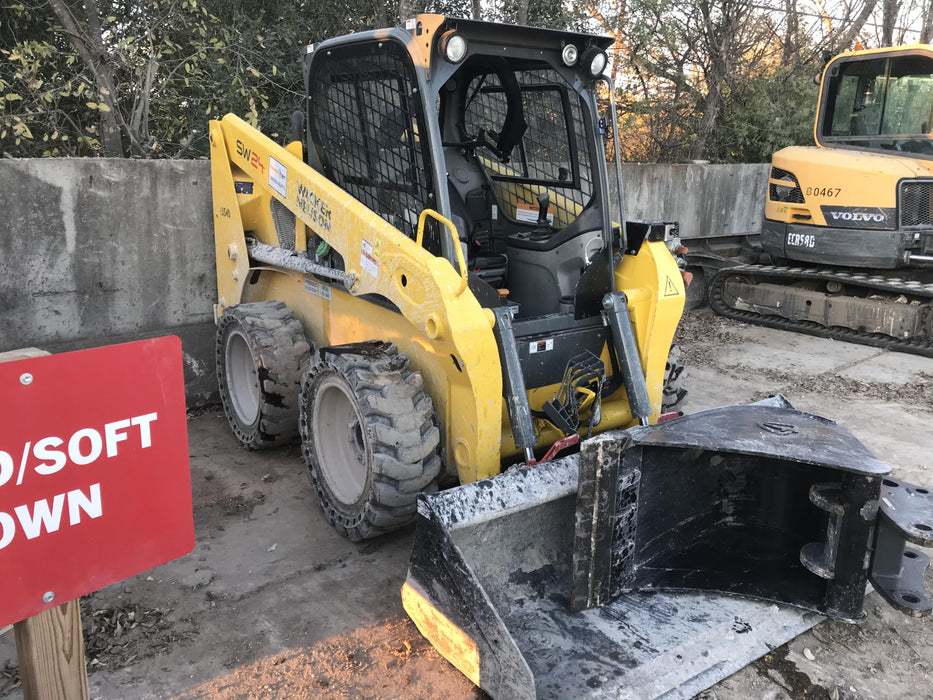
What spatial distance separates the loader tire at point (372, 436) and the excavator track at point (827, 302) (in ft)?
19.6

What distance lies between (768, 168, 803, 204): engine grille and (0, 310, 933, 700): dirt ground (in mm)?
4243

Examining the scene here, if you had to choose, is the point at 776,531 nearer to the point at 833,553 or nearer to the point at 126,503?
the point at 833,553

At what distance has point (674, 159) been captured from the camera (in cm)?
1239

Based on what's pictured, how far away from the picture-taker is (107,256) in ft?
15.5

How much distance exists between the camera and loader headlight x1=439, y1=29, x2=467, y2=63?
10.1 ft

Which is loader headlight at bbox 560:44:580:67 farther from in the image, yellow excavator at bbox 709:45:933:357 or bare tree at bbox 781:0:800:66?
bare tree at bbox 781:0:800:66

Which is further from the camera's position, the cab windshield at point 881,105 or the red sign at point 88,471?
the cab windshield at point 881,105

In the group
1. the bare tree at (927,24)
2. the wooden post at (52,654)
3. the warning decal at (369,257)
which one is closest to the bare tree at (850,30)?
the bare tree at (927,24)

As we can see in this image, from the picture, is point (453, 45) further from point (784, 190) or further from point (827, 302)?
point (827, 302)

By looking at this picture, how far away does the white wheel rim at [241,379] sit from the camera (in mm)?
4684

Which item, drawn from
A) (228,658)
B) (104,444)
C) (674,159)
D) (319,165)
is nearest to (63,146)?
(319,165)

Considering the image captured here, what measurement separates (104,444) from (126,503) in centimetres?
16

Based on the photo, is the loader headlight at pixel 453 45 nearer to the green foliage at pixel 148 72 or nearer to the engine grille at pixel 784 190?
the green foliage at pixel 148 72

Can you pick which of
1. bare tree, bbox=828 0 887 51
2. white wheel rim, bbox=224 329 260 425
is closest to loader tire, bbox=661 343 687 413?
white wheel rim, bbox=224 329 260 425
